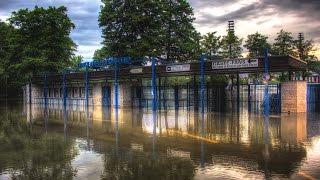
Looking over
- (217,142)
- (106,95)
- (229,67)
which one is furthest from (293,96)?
(106,95)

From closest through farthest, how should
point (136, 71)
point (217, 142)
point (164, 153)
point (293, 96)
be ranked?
1. point (164, 153)
2. point (217, 142)
3. point (293, 96)
4. point (136, 71)

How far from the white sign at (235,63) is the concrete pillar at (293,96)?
3438mm

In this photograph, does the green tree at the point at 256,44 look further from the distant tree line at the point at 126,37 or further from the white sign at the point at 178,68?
the white sign at the point at 178,68

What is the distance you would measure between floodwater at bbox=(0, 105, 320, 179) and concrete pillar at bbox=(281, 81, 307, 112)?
8.66 metres

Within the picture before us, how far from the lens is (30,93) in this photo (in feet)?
189

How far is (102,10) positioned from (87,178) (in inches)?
1855

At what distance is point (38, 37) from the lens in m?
58.8

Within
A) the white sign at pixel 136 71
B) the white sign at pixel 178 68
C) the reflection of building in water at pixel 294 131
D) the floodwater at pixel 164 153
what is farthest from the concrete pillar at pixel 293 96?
the white sign at pixel 136 71

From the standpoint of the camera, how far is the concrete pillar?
29375 mm

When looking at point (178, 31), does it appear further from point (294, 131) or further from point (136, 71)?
point (294, 131)

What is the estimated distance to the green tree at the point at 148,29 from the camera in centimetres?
5100

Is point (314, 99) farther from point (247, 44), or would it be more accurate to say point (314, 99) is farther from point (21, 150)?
point (21, 150)

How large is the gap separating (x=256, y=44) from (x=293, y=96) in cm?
3944

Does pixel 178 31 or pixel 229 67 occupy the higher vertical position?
pixel 178 31
